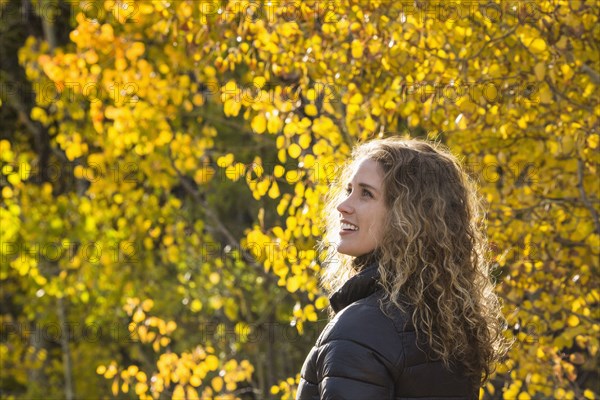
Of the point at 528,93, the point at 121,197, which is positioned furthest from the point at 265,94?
the point at 121,197

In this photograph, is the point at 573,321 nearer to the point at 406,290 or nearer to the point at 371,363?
the point at 406,290

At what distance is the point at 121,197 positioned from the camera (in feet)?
36.1

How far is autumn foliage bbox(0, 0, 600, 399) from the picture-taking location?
507 centimetres

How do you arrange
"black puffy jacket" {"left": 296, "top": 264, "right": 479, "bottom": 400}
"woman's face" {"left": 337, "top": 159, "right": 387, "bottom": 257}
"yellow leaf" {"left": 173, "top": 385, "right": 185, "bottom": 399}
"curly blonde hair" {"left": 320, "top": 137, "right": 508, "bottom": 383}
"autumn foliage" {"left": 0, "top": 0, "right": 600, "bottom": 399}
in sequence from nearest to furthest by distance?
"black puffy jacket" {"left": 296, "top": 264, "right": 479, "bottom": 400} < "curly blonde hair" {"left": 320, "top": 137, "right": 508, "bottom": 383} < "woman's face" {"left": 337, "top": 159, "right": 387, "bottom": 257} < "autumn foliage" {"left": 0, "top": 0, "right": 600, "bottom": 399} < "yellow leaf" {"left": 173, "top": 385, "right": 185, "bottom": 399}

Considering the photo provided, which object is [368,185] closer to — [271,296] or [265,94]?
[265,94]

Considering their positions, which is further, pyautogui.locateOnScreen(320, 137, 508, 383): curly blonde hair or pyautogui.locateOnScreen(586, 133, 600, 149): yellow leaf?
pyautogui.locateOnScreen(586, 133, 600, 149): yellow leaf

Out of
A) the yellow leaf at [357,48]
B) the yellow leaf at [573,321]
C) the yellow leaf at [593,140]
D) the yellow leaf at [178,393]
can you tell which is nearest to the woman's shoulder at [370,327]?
the yellow leaf at [593,140]

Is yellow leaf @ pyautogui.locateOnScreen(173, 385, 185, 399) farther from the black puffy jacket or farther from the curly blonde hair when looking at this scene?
the black puffy jacket

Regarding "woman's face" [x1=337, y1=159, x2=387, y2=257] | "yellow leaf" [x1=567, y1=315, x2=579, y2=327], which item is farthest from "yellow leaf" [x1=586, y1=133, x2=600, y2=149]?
"woman's face" [x1=337, y1=159, x2=387, y2=257]

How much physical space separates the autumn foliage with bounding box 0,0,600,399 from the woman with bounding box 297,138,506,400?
4.99ft

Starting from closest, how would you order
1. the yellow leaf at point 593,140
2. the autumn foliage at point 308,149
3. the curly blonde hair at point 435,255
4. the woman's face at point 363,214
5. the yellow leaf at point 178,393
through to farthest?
the curly blonde hair at point 435,255, the woman's face at point 363,214, the yellow leaf at point 593,140, the autumn foliage at point 308,149, the yellow leaf at point 178,393

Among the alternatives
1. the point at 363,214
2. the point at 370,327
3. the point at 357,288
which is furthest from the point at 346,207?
the point at 370,327

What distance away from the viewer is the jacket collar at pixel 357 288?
292 centimetres

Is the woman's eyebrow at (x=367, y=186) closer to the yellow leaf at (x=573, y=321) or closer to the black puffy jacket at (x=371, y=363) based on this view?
the black puffy jacket at (x=371, y=363)
